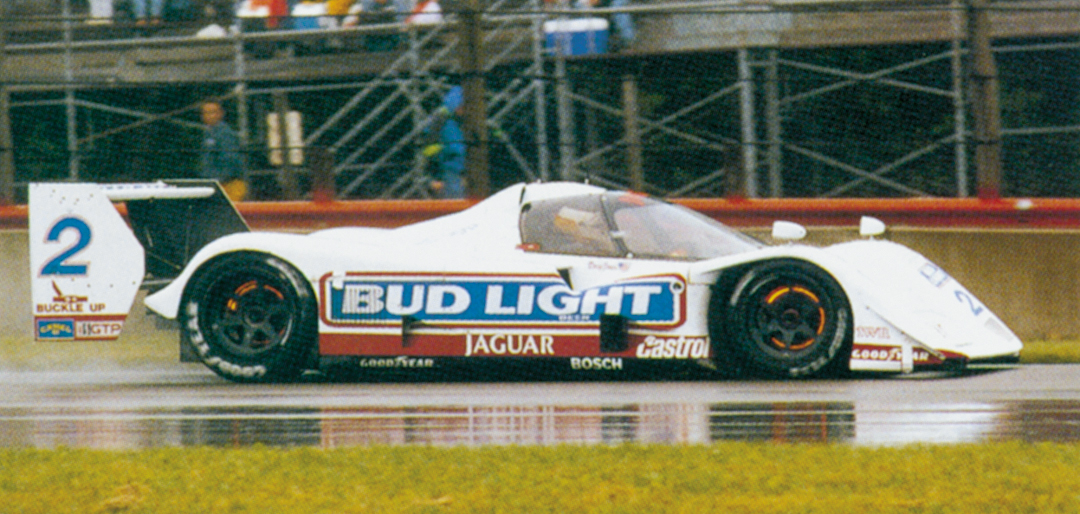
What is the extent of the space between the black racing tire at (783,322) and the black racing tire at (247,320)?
240cm

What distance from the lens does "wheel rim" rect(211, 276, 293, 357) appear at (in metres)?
8.62

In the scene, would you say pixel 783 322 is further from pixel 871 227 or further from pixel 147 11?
pixel 147 11

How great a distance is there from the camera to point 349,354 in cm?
849

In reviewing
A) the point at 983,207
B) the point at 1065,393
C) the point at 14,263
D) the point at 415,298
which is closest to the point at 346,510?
the point at 415,298

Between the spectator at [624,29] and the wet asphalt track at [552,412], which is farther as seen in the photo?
the spectator at [624,29]

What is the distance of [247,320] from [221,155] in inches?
112

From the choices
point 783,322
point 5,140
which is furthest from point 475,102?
point 5,140

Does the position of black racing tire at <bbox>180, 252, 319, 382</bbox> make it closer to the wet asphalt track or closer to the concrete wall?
the wet asphalt track

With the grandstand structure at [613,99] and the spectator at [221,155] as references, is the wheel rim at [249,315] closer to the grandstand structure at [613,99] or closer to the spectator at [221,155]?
the grandstand structure at [613,99]

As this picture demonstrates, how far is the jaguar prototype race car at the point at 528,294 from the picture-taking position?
26.0 ft

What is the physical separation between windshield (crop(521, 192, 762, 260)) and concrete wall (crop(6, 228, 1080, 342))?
205 centimetres

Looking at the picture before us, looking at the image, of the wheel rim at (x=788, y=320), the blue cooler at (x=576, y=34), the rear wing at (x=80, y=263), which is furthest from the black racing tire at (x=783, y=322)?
the rear wing at (x=80, y=263)

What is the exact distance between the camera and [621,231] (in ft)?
27.6

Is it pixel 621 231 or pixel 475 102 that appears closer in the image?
pixel 621 231
